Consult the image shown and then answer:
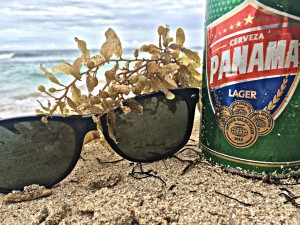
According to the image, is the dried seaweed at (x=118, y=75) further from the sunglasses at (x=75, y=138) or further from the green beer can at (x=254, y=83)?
the green beer can at (x=254, y=83)

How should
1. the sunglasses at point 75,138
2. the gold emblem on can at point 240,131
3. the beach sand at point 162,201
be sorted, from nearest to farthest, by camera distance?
the beach sand at point 162,201 < the gold emblem on can at point 240,131 < the sunglasses at point 75,138

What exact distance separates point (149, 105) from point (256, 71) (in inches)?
13.9

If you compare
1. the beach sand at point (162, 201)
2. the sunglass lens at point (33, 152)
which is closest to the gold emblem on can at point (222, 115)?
the beach sand at point (162, 201)

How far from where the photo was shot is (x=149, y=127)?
1.07m

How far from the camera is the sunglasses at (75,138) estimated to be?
0.98 m

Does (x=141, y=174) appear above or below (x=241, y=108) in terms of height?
below

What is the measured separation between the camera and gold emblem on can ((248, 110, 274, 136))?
860 mm

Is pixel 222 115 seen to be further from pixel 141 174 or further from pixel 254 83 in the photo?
pixel 141 174

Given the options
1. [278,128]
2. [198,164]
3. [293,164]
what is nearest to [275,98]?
[278,128]

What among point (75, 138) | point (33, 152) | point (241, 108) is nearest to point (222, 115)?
point (241, 108)

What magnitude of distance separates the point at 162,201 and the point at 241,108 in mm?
326

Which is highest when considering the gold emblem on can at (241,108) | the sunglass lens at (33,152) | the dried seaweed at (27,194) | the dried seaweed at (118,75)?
the dried seaweed at (118,75)

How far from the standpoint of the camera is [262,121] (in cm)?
87

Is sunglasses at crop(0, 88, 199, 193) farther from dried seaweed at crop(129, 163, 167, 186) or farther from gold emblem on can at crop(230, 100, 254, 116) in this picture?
gold emblem on can at crop(230, 100, 254, 116)
